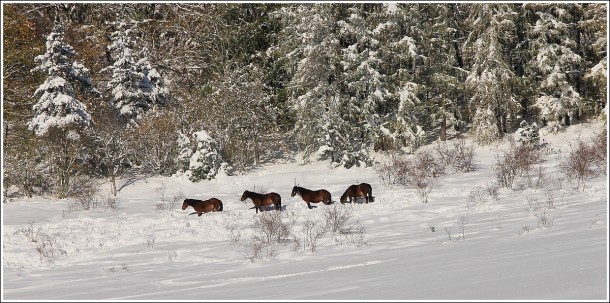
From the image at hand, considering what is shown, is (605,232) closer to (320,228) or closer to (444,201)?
(320,228)

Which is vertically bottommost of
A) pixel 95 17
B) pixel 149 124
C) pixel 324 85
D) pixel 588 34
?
pixel 149 124

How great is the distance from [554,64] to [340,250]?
26.9 m

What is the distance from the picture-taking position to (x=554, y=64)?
105 ft

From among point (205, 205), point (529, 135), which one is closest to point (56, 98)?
point (205, 205)

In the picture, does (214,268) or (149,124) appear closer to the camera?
(214,268)

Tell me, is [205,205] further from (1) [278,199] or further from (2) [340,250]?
(2) [340,250]

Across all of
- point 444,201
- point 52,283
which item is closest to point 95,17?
point 444,201

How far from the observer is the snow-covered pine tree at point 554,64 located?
31.4 metres

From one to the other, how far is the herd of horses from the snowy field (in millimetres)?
317

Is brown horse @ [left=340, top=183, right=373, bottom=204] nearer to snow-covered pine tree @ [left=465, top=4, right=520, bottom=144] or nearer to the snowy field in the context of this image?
the snowy field

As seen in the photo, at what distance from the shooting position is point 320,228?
507 inches

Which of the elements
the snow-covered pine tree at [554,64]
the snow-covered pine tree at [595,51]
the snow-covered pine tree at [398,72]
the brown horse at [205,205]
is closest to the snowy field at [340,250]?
the brown horse at [205,205]

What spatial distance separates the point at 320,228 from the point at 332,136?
1777cm

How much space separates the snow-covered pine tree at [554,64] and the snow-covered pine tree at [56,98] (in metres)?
25.0
